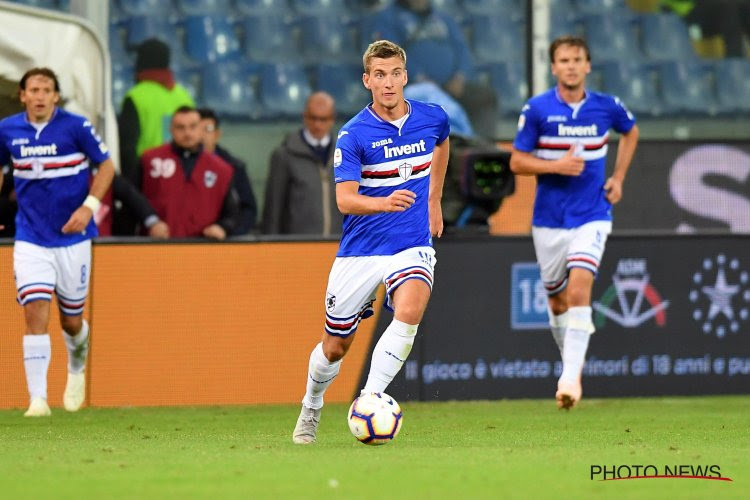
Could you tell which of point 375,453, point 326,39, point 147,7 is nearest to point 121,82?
point 147,7

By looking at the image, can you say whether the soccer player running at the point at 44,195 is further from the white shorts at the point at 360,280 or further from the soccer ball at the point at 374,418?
the soccer ball at the point at 374,418

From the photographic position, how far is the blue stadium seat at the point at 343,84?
15.8 metres

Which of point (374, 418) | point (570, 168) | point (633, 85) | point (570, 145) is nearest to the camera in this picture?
point (374, 418)

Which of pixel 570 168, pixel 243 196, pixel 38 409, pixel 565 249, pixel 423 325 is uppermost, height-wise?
pixel 570 168

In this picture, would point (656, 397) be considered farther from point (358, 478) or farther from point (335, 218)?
point (358, 478)

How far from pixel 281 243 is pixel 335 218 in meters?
1.71

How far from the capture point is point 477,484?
660 centimetres

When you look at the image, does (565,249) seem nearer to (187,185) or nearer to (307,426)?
(187,185)

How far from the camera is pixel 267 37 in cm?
1592

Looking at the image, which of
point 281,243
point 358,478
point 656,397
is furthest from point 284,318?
point 358,478

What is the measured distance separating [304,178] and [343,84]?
247 centimetres

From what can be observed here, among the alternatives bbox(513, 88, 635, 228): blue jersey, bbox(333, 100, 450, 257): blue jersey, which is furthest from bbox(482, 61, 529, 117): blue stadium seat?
bbox(333, 100, 450, 257): blue jersey

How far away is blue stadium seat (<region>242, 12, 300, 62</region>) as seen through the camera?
1587 centimetres

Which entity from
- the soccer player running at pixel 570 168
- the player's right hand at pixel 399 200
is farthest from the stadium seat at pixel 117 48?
the player's right hand at pixel 399 200
